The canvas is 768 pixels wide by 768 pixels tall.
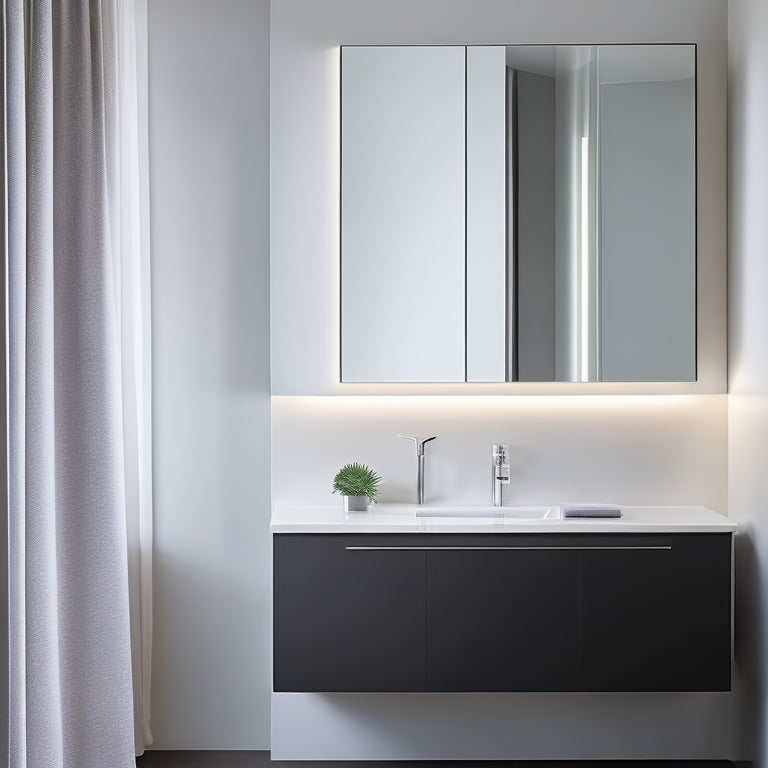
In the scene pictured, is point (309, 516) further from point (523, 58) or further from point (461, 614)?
point (523, 58)

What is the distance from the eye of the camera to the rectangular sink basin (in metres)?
2.92

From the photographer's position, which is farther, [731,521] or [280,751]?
[280,751]

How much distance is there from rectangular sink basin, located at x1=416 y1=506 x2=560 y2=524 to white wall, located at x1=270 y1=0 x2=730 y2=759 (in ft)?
0.29

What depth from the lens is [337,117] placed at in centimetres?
297

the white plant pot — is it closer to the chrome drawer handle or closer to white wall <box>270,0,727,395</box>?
the chrome drawer handle

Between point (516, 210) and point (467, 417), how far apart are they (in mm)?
711

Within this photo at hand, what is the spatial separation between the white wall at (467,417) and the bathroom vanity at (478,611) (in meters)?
0.38

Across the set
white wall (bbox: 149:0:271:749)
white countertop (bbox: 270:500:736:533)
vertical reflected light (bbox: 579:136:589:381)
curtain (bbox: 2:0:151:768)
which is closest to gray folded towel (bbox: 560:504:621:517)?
white countertop (bbox: 270:500:736:533)

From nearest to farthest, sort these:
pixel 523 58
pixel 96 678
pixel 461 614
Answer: pixel 96 678
pixel 461 614
pixel 523 58

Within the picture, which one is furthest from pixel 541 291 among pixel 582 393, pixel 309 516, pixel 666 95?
pixel 309 516

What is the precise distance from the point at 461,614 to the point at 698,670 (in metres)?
0.73

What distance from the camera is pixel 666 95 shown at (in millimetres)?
2941

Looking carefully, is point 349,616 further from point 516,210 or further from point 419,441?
point 516,210

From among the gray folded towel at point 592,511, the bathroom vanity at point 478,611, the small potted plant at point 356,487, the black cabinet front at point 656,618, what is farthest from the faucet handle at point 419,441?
the black cabinet front at point 656,618
